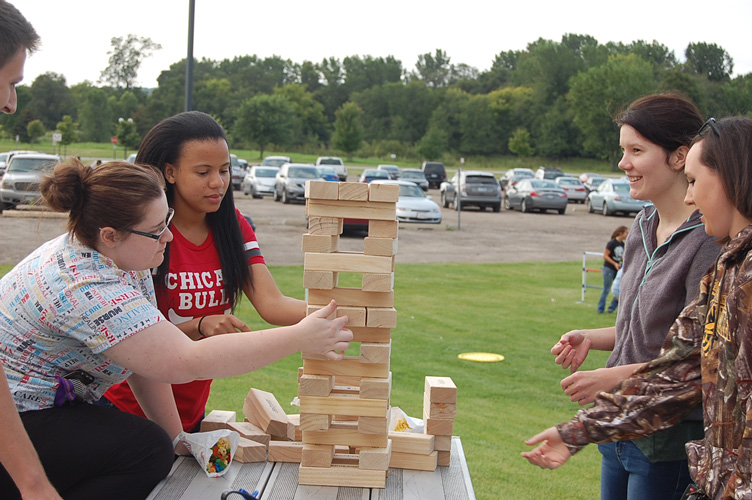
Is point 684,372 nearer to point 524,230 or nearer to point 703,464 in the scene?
point 703,464

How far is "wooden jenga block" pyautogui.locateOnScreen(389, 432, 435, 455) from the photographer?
275 centimetres

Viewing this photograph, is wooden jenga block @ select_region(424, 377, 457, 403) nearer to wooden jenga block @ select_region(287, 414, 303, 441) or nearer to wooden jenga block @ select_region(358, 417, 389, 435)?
wooden jenga block @ select_region(358, 417, 389, 435)

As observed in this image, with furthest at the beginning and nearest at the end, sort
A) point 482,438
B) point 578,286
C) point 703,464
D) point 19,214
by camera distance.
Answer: point 19,214, point 578,286, point 482,438, point 703,464

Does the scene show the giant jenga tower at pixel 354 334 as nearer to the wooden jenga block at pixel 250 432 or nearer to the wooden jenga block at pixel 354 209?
the wooden jenga block at pixel 354 209

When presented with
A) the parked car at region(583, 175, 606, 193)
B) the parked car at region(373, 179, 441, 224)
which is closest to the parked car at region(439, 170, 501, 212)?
the parked car at region(373, 179, 441, 224)

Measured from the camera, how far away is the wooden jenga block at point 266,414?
2961 millimetres

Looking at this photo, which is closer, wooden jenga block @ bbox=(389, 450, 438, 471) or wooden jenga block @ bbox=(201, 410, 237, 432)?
wooden jenga block @ bbox=(389, 450, 438, 471)

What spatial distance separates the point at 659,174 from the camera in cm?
254

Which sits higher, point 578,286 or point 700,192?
point 700,192

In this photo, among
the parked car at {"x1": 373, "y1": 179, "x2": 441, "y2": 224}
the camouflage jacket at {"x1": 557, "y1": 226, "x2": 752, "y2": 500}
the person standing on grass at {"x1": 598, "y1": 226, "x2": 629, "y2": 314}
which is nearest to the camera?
the camouflage jacket at {"x1": 557, "y1": 226, "x2": 752, "y2": 500}

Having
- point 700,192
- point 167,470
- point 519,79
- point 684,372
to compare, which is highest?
point 519,79

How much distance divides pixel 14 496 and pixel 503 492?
10.5ft

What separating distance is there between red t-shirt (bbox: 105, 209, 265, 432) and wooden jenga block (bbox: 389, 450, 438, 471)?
89 cm

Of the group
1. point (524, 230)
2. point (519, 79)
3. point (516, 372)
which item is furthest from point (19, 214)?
point (519, 79)
